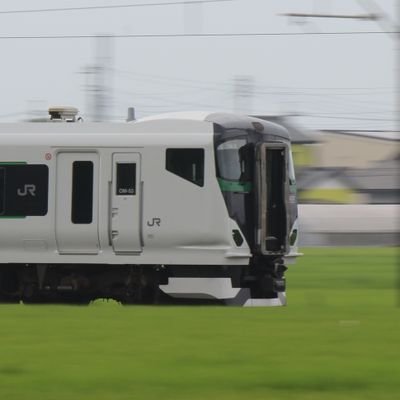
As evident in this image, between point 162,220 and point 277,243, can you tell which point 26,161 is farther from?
point 277,243

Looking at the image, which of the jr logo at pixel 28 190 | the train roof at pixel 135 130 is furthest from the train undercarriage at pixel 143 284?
the train roof at pixel 135 130

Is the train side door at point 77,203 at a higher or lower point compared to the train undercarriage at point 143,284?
higher

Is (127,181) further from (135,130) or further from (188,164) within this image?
(188,164)

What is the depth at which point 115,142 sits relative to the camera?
67.3ft

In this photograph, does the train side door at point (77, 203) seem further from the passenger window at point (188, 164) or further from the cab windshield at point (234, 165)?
the cab windshield at point (234, 165)

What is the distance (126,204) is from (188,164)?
110 centimetres

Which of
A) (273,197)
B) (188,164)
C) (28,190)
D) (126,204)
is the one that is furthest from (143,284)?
(273,197)

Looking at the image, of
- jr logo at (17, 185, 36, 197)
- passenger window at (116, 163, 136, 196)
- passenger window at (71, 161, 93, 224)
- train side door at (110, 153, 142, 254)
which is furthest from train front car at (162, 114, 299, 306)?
jr logo at (17, 185, 36, 197)

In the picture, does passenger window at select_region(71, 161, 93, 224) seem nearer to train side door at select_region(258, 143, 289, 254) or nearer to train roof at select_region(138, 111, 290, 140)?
train roof at select_region(138, 111, 290, 140)

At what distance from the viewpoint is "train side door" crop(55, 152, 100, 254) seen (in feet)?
67.2

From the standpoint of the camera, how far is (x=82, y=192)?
20547mm

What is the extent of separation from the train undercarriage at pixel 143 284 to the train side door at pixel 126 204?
0.54 metres

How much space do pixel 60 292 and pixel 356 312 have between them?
537 centimetres

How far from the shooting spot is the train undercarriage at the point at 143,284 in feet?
66.4
